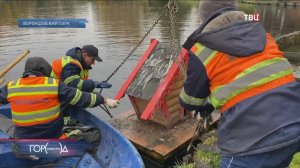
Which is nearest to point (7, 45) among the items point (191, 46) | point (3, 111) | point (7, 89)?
point (3, 111)

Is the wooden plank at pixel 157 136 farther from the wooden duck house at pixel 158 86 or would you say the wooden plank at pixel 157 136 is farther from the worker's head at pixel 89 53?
the worker's head at pixel 89 53

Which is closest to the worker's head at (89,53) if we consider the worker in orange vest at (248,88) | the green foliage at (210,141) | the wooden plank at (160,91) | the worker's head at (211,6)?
the wooden plank at (160,91)

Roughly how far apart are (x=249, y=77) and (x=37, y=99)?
2988 millimetres

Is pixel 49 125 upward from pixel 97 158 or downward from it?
upward

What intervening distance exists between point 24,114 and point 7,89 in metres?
0.51

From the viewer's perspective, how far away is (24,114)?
14.6ft

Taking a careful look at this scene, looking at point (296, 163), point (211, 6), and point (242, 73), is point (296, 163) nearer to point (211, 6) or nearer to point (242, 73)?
point (242, 73)

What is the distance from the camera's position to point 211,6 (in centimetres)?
270

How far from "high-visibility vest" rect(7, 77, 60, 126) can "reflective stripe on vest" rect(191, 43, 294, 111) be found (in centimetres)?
256

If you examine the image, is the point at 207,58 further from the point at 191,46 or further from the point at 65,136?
the point at 65,136

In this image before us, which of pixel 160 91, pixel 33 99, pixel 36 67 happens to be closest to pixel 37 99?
pixel 33 99

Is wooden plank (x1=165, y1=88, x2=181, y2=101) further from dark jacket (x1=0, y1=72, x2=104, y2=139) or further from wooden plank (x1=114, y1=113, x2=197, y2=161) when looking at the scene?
dark jacket (x1=0, y1=72, x2=104, y2=139)

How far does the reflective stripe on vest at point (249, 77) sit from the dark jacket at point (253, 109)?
40 millimetres

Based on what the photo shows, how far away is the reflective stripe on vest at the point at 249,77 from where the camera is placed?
97.3 inches
